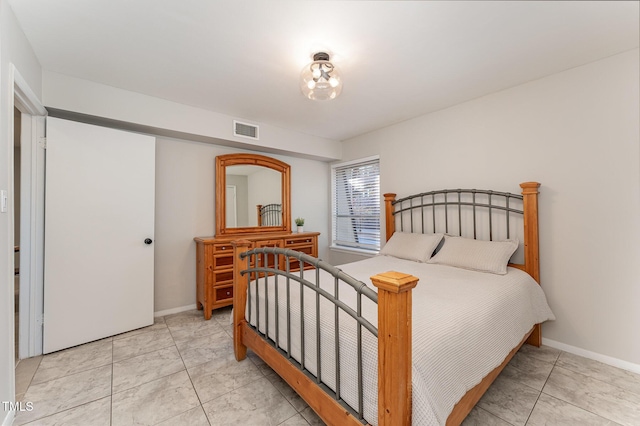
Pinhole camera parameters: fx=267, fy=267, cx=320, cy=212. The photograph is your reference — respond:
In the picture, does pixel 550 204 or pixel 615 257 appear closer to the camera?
pixel 615 257

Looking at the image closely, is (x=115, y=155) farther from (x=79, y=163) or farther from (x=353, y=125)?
(x=353, y=125)

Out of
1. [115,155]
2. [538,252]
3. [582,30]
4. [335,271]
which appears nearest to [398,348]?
[335,271]

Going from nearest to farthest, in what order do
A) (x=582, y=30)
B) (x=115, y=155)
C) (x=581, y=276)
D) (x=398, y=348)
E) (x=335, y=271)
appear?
(x=398, y=348) → (x=335, y=271) → (x=582, y=30) → (x=581, y=276) → (x=115, y=155)

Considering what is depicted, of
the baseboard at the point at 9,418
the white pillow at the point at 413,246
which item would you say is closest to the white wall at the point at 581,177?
the white pillow at the point at 413,246

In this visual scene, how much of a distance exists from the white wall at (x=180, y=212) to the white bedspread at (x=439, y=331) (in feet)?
5.15

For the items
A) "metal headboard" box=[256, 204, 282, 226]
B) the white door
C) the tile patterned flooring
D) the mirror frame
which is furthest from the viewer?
"metal headboard" box=[256, 204, 282, 226]

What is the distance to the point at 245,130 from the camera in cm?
335

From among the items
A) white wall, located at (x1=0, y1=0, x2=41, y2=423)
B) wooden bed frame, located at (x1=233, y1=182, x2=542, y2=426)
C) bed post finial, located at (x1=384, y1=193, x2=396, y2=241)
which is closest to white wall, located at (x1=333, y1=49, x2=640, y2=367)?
bed post finial, located at (x1=384, y1=193, x2=396, y2=241)

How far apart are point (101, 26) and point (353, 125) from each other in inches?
104

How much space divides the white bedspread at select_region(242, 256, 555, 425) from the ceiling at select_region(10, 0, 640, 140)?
169cm

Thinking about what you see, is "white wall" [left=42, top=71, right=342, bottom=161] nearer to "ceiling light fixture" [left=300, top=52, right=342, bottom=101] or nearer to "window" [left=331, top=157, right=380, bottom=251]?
"window" [left=331, top=157, right=380, bottom=251]

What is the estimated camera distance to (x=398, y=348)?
0.96 m

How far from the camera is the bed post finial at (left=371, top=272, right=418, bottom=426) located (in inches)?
37.8

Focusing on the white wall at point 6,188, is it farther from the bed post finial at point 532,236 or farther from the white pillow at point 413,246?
the bed post finial at point 532,236
